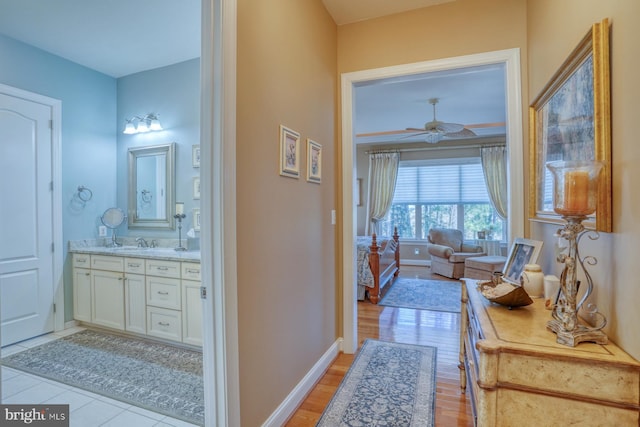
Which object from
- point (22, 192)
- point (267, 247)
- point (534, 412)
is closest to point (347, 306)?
point (267, 247)

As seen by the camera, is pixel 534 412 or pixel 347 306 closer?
pixel 534 412

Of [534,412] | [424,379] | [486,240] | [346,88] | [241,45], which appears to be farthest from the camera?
[486,240]

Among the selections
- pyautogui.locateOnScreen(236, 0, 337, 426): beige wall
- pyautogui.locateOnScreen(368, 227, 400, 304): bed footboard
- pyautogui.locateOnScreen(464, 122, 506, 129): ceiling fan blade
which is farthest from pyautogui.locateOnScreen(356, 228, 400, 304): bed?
pyautogui.locateOnScreen(464, 122, 506, 129): ceiling fan blade

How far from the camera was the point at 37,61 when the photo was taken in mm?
3113

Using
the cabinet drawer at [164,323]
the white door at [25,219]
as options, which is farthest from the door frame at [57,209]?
the cabinet drawer at [164,323]

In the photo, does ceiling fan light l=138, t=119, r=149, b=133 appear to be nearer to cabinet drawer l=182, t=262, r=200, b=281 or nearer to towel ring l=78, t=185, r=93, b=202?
towel ring l=78, t=185, r=93, b=202

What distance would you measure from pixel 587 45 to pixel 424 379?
2185mm

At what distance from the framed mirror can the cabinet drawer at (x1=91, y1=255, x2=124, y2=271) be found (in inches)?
22.2

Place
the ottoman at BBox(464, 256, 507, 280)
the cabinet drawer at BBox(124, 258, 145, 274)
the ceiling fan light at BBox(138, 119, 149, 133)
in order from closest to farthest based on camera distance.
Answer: the cabinet drawer at BBox(124, 258, 145, 274)
the ceiling fan light at BBox(138, 119, 149, 133)
the ottoman at BBox(464, 256, 507, 280)

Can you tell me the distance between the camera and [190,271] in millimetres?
2711

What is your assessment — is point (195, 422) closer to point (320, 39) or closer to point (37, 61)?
point (320, 39)

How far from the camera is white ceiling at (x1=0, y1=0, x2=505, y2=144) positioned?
2484 millimetres

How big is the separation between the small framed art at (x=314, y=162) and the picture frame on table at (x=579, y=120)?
141 cm

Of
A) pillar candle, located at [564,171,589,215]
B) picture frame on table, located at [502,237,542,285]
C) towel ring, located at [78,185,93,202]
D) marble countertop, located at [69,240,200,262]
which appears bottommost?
marble countertop, located at [69,240,200,262]
